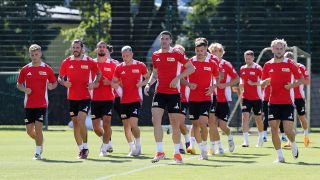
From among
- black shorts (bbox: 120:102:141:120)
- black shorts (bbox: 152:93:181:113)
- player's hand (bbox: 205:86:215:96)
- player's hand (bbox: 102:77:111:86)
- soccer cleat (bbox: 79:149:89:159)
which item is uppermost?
player's hand (bbox: 102:77:111:86)

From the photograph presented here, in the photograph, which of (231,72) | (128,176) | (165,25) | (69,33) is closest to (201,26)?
(165,25)

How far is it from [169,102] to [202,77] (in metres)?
1.42

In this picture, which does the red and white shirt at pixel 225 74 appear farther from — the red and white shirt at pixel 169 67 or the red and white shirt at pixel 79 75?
the red and white shirt at pixel 169 67

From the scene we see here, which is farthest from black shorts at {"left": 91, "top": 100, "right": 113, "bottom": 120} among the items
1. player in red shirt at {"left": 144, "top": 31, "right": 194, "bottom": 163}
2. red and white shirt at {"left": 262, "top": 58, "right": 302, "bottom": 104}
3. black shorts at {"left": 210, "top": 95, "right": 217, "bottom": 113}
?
red and white shirt at {"left": 262, "top": 58, "right": 302, "bottom": 104}

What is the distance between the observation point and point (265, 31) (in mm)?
36500

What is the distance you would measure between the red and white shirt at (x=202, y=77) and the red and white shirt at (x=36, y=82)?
2.92 meters

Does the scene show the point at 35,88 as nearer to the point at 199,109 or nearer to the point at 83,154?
the point at 83,154

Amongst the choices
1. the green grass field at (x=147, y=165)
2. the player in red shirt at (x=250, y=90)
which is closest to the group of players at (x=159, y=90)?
the green grass field at (x=147, y=165)

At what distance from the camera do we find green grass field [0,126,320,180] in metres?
14.6

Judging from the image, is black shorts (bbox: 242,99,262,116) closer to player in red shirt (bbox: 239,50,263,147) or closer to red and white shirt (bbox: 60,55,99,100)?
player in red shirt (bbox: 239,50,263,147)

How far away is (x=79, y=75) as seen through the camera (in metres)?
18.9

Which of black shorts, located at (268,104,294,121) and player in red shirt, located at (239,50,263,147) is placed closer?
black shorts, located at (268,104,294,121)

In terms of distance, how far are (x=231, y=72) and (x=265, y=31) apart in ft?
52.8

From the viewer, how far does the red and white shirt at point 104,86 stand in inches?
786
